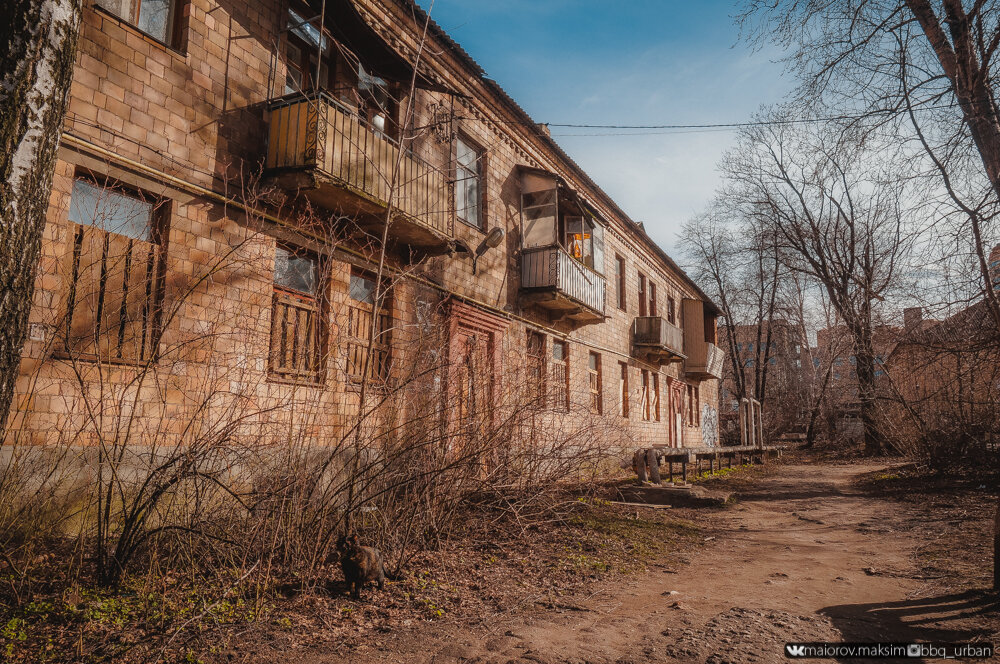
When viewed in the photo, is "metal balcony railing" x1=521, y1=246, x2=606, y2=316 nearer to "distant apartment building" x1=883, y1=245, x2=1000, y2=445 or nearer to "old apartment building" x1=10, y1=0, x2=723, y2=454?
"old apartment building" x1=10, y1=0, x2=723, y2=454

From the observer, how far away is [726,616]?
172 inches

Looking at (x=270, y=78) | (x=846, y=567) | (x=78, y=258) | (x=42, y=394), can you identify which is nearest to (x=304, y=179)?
(x=270, y=78)

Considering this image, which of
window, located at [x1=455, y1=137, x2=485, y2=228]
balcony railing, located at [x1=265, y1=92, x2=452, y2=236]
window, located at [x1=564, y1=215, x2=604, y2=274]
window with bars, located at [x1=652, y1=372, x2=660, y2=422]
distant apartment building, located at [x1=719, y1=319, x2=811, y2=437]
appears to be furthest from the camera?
distant apartment building, located at [x1=719, y1=319, x2=811, y2=437]

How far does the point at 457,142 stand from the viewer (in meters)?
11.8

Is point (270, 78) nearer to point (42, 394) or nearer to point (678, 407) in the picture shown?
point (42, 394)

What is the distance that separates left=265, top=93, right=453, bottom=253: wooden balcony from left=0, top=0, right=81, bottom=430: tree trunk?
3845mm

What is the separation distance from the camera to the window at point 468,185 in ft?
38.4

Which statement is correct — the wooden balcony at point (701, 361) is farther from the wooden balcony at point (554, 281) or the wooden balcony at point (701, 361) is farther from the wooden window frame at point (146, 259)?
the wooden window frame at point (146, 259)

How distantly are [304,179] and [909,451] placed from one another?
48.8 feet

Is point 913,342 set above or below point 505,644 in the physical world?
above

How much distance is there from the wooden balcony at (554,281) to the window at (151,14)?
7.95 m

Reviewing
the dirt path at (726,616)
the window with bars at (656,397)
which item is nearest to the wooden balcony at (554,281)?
the dirt path at (726,616)

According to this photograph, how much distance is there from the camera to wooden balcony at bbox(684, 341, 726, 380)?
2409 cm

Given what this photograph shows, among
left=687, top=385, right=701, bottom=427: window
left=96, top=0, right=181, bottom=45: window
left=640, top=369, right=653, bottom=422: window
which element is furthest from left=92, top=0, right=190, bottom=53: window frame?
left=687, top=385, right=701, bottom=427: window
